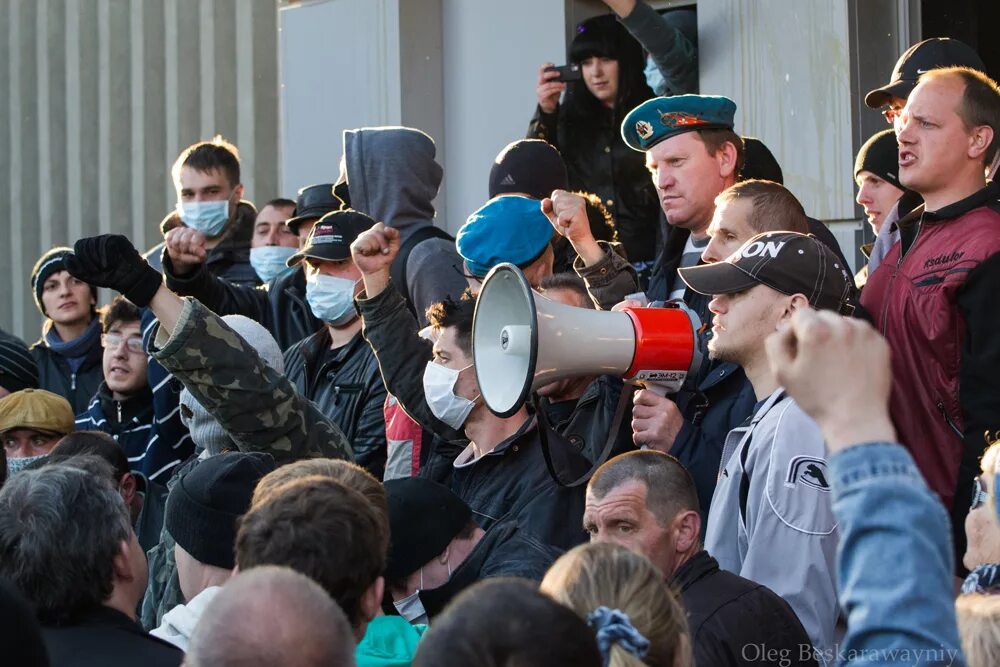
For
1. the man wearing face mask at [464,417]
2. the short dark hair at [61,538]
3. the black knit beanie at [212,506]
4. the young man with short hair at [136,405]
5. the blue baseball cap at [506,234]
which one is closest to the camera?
the short dark hair at [61,538]

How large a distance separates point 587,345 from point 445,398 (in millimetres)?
833

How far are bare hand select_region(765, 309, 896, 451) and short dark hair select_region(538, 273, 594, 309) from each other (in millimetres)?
3223

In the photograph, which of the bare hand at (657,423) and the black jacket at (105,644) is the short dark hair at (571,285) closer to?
the bare hand at (657,423)

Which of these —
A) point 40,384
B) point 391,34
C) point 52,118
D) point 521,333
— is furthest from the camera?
point 52,118

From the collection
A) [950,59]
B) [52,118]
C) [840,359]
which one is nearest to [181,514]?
[840,359]

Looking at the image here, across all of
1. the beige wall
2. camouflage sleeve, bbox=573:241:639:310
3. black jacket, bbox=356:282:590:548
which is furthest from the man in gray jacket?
the beige wall

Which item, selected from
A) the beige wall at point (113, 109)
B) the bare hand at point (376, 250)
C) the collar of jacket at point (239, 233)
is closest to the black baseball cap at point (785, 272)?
the bare hand at point (376, 250)

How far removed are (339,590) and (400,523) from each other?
1054mm

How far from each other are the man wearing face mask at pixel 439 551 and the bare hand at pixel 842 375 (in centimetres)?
208

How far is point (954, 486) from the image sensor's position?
13.4ft

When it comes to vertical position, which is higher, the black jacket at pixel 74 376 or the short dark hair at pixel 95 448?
the black jacket at pixel 74 376

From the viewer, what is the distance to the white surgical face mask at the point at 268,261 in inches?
306

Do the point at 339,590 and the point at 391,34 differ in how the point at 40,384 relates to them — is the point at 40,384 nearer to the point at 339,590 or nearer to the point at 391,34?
the point at 391,34

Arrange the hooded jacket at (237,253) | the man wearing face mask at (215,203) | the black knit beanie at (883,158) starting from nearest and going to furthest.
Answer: the black knit beanie at (883,158) → the man wearing face mask at (215,203) → the hooded jacket at (237,253)
